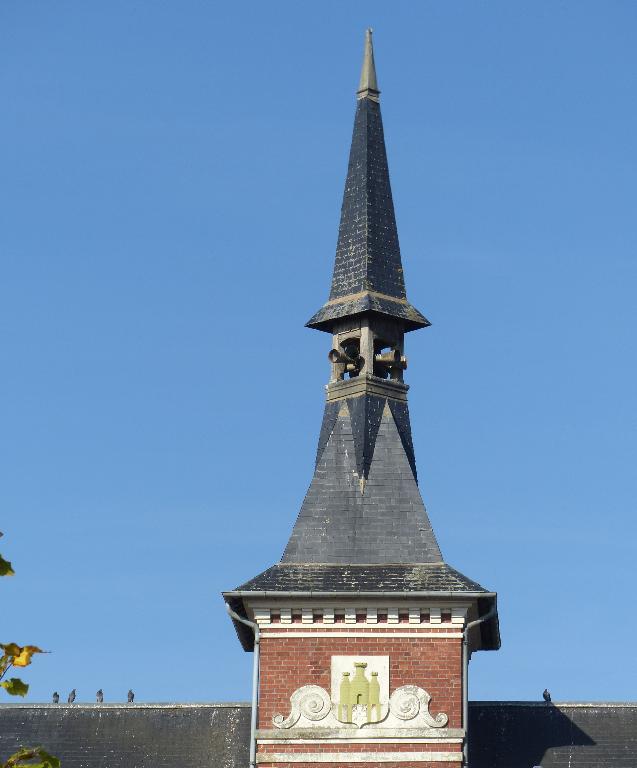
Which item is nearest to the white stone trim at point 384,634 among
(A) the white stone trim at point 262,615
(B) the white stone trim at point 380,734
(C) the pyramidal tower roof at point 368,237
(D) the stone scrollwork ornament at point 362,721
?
(A) the white stone trim at point 262,615

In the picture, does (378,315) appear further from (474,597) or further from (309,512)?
(474,597)

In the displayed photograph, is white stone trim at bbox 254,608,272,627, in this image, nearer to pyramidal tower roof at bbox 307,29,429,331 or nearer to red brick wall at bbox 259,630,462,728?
red brick wall at bbox 259,630,462,728

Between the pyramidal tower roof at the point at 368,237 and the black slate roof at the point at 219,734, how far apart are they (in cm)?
888

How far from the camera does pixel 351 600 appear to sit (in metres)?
29.7

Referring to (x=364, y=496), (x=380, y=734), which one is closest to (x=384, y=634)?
(x=380, y=734)

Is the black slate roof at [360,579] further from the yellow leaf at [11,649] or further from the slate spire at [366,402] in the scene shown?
the yellow leaf at [11,649]

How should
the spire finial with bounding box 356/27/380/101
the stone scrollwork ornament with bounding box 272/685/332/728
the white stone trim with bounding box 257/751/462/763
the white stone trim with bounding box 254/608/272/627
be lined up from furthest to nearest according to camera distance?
the spire finial with bounding box 356/27/380/101 < the white stone trim with bounding box 254/608/272/627 < the stone scrollwork ornament with bounding box 272/685/332/728 < the white stone trim with bounding box 257/751/462/763

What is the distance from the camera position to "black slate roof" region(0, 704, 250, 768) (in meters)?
31.4

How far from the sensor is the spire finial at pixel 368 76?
129ft

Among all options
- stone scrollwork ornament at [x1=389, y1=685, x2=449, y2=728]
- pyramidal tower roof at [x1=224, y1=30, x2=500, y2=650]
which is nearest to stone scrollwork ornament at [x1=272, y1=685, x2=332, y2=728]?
stone scrollwork ornament at [x1=389, y1=685, x2=449, y2=728]

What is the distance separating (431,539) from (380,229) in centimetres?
885

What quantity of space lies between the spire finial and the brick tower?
8501 millimetres

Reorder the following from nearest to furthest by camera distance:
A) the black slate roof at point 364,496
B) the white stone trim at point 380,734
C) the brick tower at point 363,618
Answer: the white stone trim at point 380,734
the brick tower at point 363,618
the black slate roof at point 364,496

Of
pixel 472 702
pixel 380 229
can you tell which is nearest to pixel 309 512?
pixel 472 702
